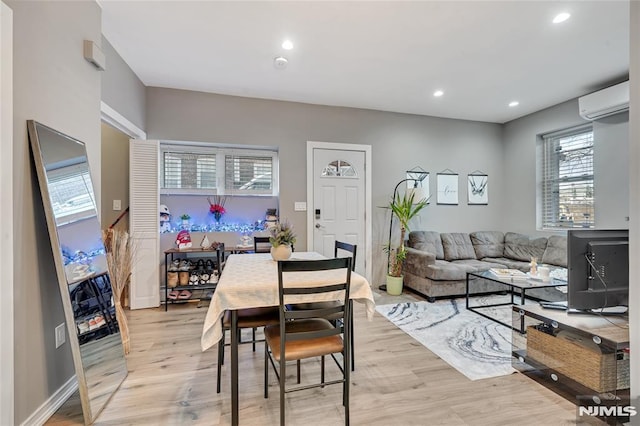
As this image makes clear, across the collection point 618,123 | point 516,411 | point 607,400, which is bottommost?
point 516,411

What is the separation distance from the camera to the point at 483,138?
513 cm

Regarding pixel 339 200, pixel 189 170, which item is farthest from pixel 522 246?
pixel 189 170

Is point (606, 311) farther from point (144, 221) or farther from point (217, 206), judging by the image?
point (144, 221)

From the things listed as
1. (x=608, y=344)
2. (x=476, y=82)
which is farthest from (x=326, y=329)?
(x=476, y=82)

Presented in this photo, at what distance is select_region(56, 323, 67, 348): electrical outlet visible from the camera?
1778mm

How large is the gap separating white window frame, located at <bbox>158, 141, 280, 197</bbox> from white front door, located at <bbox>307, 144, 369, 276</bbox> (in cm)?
59

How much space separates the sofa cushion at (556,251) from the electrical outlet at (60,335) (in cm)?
532

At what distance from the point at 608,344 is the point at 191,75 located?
4.33 metres

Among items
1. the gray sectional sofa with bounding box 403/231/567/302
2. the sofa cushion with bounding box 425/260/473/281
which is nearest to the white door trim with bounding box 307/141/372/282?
the gray sectional sofa with bounding box 403/231/567/302

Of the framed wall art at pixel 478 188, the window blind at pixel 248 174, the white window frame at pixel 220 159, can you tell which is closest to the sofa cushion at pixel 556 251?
the framed wall art at pixel 478 188

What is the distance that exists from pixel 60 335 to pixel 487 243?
5334 mm

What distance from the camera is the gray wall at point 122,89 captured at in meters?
2.70

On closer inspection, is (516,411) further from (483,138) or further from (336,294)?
(483,138)
